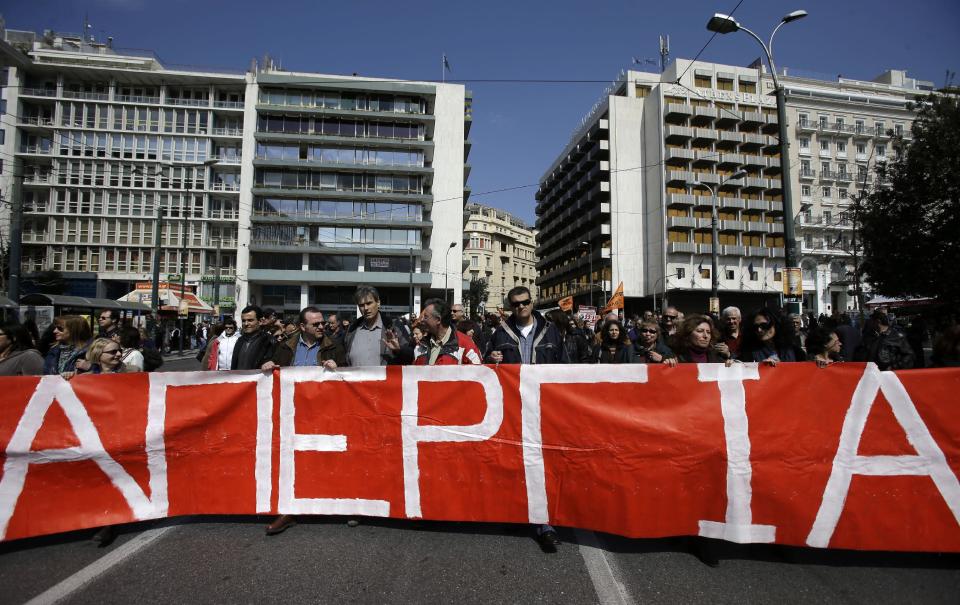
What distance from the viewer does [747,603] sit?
2717mm

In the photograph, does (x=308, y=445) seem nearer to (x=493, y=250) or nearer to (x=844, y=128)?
(x=844, y=128)

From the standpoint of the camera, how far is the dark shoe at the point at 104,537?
3496 millimetres

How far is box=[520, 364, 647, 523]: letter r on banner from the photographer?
3.59m

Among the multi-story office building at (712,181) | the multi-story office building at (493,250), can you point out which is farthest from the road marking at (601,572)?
the multi-story office building at (493,250)

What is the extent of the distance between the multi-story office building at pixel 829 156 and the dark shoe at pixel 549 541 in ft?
211

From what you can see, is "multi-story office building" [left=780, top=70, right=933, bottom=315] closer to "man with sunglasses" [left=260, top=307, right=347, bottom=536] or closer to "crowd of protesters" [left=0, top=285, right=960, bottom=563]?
"crowd of protesters" [left=0, top=285, right=960, bottom=563]

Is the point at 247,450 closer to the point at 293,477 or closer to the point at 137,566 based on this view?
the point at 293,477

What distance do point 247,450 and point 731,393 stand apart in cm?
354

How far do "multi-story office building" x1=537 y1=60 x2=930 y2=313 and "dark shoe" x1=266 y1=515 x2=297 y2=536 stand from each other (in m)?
49.7

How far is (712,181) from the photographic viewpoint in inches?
2058

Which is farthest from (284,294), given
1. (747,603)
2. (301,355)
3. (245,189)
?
(747,603)

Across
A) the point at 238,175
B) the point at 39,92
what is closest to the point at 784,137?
the point at 238,175

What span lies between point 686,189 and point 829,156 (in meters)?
23.3

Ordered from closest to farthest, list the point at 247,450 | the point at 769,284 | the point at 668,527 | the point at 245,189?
the point at 668,527, the point at 247,450, the point at 245,189, the point at 769,284
